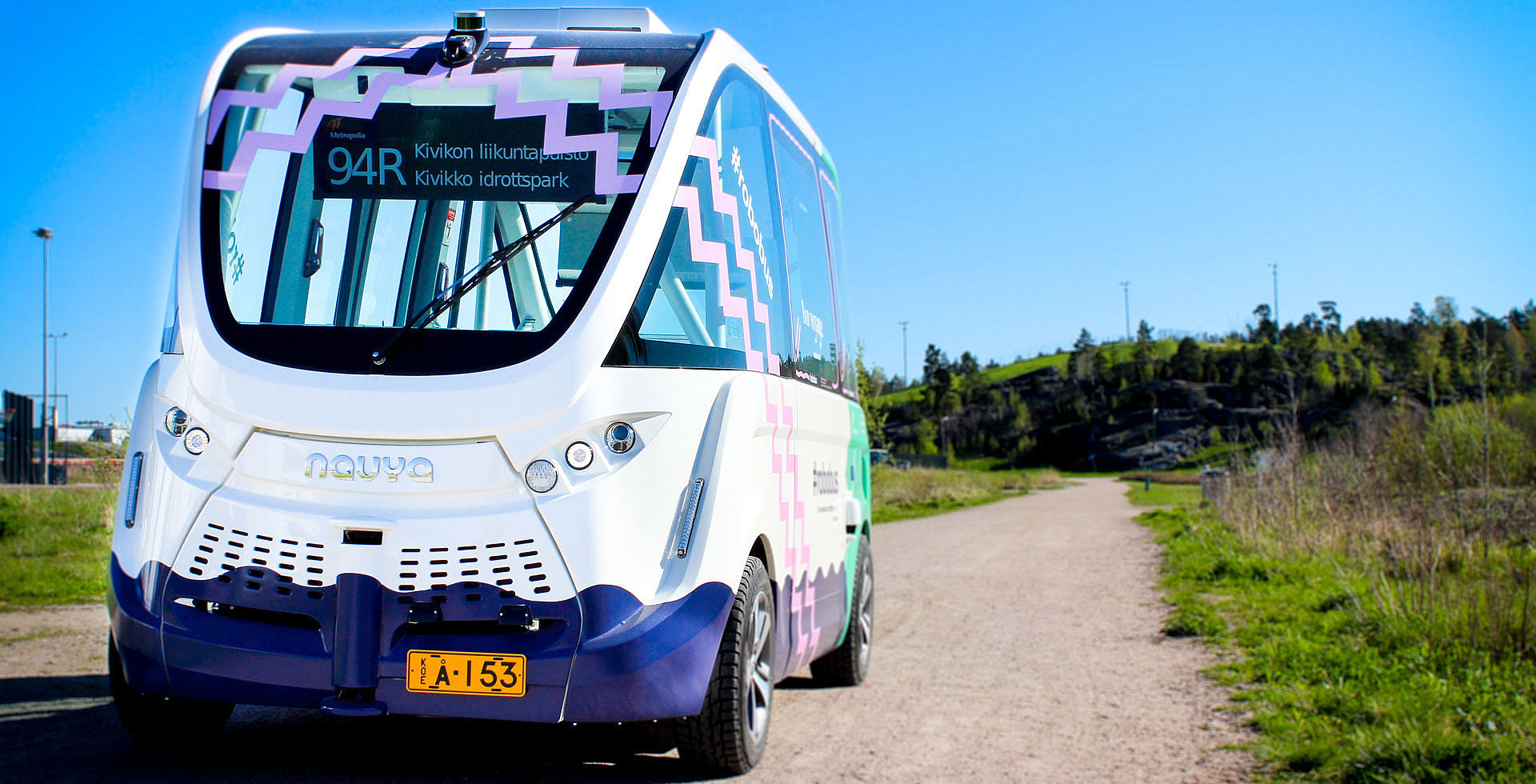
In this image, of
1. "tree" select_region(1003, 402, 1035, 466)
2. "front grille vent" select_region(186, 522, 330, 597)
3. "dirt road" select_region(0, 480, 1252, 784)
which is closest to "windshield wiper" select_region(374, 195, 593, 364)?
"front grille vent" select_region(186, 522, 330, 597)

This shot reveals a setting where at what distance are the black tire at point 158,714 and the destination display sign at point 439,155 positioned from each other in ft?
6.37

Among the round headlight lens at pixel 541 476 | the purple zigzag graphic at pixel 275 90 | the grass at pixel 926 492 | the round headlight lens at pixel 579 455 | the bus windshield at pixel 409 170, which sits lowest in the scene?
the grass at pixel 926 492

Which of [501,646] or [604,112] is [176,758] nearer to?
[501,646]

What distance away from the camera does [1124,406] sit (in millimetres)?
156500

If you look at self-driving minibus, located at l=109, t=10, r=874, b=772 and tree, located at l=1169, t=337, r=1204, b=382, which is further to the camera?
tree, located at l=1169, t=337, r=1204, b=382

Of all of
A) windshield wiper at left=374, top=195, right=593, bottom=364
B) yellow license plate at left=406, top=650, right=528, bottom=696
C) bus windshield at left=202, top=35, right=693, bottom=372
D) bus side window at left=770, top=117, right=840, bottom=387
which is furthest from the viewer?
bus side window at left=770, top=117, right=840, bottom=387

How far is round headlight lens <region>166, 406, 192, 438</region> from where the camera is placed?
168 inches

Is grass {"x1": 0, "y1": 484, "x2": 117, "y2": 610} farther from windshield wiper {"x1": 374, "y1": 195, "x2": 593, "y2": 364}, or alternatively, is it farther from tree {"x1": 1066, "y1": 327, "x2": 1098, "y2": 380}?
tree {"x1": 1066, "y1": 327, "x2": 1098, "y2": 380}

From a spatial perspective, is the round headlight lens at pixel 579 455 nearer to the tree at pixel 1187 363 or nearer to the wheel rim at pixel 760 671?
the wheel rim at pixel 760 671

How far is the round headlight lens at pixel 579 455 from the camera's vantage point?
413cm

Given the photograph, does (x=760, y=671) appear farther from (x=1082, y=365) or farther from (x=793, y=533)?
(x=1082, y=365)

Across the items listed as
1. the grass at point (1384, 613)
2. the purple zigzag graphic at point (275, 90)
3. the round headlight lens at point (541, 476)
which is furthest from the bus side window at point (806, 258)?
the grass at point (1384, 613)

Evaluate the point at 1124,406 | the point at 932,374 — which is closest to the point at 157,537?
the point at 1124,406

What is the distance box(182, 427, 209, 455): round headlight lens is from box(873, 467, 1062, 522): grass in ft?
90.6
